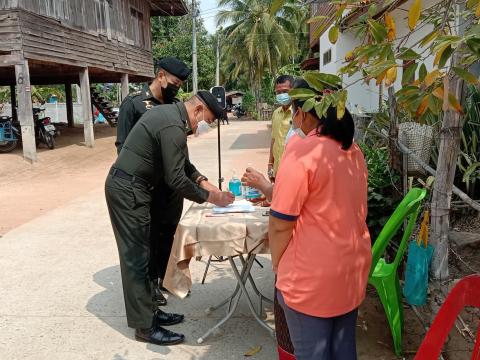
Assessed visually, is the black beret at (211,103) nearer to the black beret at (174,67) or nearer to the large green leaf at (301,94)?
the black beret at (174,67)

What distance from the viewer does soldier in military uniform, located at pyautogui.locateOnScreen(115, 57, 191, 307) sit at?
3695mm

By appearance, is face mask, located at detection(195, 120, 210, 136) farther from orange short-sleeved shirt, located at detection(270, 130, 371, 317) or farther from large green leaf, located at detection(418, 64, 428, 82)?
large green leaf, located at detection(418, 64, 428, 82)

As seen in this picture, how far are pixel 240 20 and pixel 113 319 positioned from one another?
3559 cm

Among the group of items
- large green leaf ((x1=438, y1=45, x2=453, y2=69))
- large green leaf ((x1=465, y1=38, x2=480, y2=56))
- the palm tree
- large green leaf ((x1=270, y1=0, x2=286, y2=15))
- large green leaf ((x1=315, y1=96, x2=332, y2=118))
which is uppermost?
the palm tree

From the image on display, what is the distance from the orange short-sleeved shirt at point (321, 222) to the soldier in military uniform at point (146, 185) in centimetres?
122

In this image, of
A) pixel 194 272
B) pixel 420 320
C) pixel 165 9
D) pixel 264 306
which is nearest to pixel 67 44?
pixel 165 9

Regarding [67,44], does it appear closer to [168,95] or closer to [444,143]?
[168,95]

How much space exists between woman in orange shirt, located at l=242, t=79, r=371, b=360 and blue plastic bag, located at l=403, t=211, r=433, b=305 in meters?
0.92

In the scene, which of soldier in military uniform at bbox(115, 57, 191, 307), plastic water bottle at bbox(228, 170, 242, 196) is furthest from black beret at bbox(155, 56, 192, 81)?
plastic water bottle at bbox(228, 170, 242, 196)

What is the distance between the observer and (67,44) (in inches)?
551

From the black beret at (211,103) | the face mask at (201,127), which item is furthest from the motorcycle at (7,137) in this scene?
the black beret at (211,103)

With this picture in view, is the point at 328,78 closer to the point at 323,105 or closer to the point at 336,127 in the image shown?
the point at 323,105

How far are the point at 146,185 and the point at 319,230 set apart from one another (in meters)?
1.65

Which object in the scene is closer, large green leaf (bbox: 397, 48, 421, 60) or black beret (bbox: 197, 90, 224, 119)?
large green leaf (bbox: 397, 48, 421, 60)
